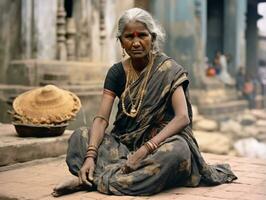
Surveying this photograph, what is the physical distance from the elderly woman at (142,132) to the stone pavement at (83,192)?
3.5 inches

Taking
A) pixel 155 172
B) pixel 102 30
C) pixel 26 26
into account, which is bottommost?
pixel 155 172

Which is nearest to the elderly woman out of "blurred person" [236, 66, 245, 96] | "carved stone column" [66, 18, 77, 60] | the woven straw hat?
the woven straw hat

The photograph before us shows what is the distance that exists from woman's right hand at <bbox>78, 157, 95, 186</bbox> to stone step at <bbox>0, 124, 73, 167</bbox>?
1175mm

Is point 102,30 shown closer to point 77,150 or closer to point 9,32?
→ point 9,32

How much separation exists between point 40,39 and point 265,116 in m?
9.58

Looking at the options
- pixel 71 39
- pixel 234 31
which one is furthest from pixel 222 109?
pixel 71 39

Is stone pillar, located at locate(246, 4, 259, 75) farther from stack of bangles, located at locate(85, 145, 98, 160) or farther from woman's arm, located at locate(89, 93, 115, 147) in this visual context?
stack of bangles, located at locate(85, 145, 98, 160)

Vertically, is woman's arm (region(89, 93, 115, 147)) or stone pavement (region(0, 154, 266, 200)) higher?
woman's arm (region(89, 93, 115, 147))

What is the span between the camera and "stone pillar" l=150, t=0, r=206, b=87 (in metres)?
13.3

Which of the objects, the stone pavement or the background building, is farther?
the background building

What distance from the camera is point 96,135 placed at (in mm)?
3266

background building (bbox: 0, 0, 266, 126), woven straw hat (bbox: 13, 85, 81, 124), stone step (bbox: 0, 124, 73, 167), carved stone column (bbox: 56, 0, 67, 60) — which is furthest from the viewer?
carved stone column (bbox: 56, 0, 67, 60)

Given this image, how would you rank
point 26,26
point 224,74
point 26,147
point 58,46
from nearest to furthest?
point 26,147 → point 26,26 → point 58,46 → point 224,74

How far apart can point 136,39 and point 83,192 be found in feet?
3.41
